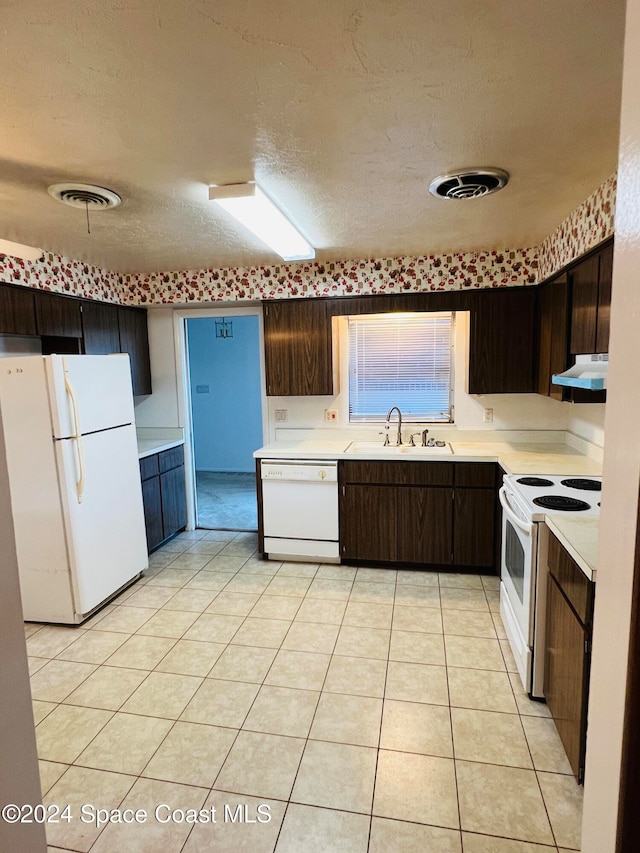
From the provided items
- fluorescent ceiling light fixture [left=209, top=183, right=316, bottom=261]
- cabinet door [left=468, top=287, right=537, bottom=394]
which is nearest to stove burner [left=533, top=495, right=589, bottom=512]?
cabinet door [left=468, top=287, right=537, bottom=394]

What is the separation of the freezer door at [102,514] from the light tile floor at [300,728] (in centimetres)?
24

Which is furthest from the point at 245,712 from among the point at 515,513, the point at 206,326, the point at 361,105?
the point at 206,326

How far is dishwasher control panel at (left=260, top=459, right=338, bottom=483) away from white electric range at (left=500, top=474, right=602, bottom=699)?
50.5 inches

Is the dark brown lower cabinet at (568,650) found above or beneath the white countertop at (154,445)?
beneath

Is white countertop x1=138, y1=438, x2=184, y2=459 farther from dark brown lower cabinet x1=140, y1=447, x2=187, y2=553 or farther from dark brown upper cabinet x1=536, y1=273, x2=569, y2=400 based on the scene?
dark brown upper cabinet x1=536, y1=273, x2=569, y2=400

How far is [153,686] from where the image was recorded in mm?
2262

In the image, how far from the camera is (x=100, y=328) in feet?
11.9

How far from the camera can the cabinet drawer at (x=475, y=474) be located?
3.23m

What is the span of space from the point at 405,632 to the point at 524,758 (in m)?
0.93

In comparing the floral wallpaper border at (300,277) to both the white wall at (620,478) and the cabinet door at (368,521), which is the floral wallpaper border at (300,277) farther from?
the white wall at (620,478)

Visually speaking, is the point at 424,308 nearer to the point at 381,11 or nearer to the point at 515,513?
the point at 515,513

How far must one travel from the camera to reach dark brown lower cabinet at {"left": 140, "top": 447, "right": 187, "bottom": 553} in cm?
379

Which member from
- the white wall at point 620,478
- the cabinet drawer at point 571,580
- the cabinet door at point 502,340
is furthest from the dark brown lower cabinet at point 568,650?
the cabinet door at point 502,340

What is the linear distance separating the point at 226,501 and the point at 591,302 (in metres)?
4.30
